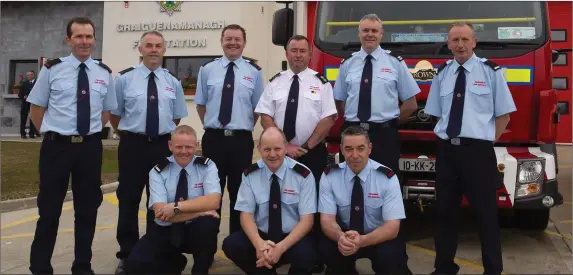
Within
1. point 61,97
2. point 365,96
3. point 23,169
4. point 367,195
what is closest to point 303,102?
point 365,96

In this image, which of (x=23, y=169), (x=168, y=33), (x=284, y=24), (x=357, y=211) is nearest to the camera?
(x=357, y=211)

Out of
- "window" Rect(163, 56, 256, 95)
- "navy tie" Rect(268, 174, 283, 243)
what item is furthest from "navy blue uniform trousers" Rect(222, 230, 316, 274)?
"window" Rect(163, 56, 256, 95)

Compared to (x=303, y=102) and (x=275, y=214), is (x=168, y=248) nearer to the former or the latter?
(x=275, y=214)

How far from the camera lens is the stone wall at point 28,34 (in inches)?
655

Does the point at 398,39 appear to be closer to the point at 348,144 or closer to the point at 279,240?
the point at 348,144

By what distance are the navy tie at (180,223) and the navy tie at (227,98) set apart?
24.4 inches

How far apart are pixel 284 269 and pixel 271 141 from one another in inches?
48.1

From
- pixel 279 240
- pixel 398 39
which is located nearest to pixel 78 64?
pixel 279 240

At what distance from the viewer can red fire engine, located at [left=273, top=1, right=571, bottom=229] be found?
4.16 meters

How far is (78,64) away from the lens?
3.55m

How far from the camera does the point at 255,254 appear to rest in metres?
3.36

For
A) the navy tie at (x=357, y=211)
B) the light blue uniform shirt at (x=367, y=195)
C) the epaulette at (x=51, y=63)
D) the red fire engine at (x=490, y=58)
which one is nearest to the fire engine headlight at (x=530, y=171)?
the red fire engine at (x=490, y=58)

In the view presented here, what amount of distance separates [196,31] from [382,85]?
11530 millimetres

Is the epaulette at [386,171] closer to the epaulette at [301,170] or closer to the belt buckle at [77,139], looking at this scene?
the epaulette at [301,170]
